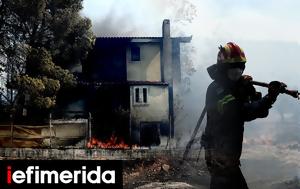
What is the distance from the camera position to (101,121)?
32750 millimetres

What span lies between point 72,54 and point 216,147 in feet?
87.4

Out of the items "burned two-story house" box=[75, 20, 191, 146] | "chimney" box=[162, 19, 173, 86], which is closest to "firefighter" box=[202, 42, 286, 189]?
"burned two-story house" box=[75, 20, 191, 146]

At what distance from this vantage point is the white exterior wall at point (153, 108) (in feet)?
108

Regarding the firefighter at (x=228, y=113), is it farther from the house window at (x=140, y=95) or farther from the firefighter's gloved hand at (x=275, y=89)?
the house window at (x=140, y=95)

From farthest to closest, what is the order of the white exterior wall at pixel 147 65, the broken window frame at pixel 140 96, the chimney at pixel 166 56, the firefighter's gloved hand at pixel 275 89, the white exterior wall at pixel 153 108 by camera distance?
the white exterior wall at pixel 147 65
the chimney at pixel 166 56
the broken window frame at pixel 140 96
the white exterior wall at pixel 153 108
the firefighter's gloved hand at pixel 275 89

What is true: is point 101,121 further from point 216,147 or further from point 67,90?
point 216,147

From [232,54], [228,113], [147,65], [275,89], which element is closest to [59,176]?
[228,113]

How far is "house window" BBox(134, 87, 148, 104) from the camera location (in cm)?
3310

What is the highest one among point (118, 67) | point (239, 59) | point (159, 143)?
point (118, 67)

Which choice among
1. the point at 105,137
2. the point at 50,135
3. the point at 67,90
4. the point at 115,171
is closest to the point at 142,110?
the point at 105,137

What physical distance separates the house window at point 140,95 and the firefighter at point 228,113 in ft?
91.4

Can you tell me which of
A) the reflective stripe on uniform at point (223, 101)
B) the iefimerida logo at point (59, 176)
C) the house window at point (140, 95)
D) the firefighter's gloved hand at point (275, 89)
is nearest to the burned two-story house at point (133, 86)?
the house window at point (140, 95)

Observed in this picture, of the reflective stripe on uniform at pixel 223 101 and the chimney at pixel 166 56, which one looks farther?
the chimney at pixel 166 56

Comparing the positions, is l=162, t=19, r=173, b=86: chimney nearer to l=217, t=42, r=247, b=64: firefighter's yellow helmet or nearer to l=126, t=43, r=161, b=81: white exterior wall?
l=126, t=43, r=161, b=81: white exterior wall
